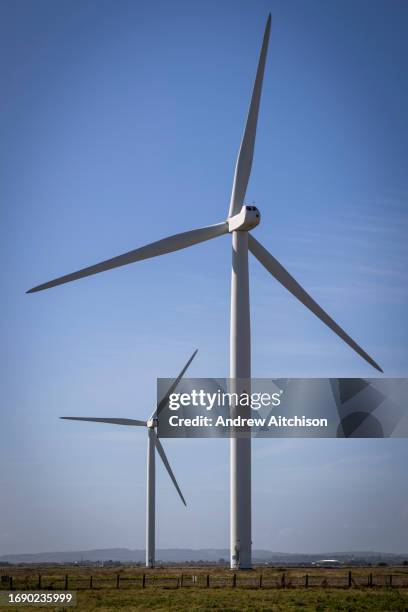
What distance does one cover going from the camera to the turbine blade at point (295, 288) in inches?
2491

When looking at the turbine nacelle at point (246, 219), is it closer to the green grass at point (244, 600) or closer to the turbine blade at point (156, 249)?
the turbine blade at point (156, 249)

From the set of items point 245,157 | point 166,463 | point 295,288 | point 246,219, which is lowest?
point 166,463

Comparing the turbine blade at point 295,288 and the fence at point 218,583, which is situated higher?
the turbine blade at point 295,288

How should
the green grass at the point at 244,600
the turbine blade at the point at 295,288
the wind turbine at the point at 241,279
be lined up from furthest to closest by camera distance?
the turbine blade at the point at 295,288 → the wind turbine at the point at 241,279 → the green grass at the point at 244,600

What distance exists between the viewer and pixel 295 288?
6681 centimetres

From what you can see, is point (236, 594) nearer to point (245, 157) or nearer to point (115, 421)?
point (245, 157)

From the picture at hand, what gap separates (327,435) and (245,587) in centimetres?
1874

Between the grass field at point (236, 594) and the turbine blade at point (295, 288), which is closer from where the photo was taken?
the grass field at point (236, 594)

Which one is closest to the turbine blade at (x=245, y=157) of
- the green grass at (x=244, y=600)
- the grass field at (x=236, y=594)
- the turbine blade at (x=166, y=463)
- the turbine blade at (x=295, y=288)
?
the turbine blade at (x=295, y=288)

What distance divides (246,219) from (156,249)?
23.9 ft

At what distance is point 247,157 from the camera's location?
68250mm

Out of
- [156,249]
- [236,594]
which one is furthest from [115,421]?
[236,594]

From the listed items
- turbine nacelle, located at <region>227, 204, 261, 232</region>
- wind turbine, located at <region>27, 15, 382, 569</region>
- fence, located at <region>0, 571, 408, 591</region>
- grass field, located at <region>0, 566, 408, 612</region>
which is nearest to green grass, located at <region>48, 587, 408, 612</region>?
grass field, located at <region>0, 566, 408, 612</region>

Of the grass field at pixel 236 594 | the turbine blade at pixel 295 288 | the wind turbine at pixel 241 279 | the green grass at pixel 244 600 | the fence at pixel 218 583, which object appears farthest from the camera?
the turbine blade at pixel 295 288
